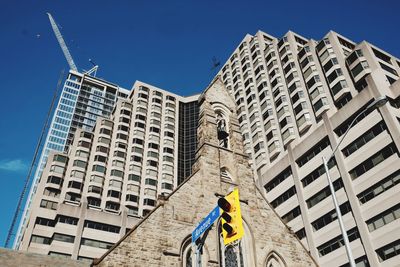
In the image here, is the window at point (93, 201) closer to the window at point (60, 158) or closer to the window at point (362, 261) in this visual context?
the window at point (60, 158)

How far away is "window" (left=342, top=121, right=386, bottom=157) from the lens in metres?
→ 36.7

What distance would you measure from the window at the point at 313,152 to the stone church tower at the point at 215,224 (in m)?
26.0

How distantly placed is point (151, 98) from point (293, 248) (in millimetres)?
71145

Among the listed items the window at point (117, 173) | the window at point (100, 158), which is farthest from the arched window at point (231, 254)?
the window at point (100, 158)

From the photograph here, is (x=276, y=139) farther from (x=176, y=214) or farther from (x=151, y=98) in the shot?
(x=176, y=214)

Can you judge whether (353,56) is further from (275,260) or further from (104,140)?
(104,140)

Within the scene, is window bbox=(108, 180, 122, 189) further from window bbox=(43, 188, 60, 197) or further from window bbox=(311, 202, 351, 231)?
window bbox=(311, 202, 351, 231)

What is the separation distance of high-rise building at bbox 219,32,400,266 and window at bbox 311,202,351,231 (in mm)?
115

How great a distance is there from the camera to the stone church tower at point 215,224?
14008mm

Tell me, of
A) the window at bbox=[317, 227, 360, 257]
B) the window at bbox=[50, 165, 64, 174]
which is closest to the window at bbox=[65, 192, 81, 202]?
the window at bbox=[50, 165, 64, 174]

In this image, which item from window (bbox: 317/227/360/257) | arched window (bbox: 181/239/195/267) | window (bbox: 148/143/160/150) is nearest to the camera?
arched window (bbox: 181/239/195/267)

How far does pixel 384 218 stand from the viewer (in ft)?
111

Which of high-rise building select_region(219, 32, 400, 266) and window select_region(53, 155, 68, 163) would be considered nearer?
high-rise building select_region(219, 32, 400, 266)

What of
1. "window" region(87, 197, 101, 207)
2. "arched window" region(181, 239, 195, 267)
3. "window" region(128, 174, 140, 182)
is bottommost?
"arched window" region(181, 239, 195, 267)
